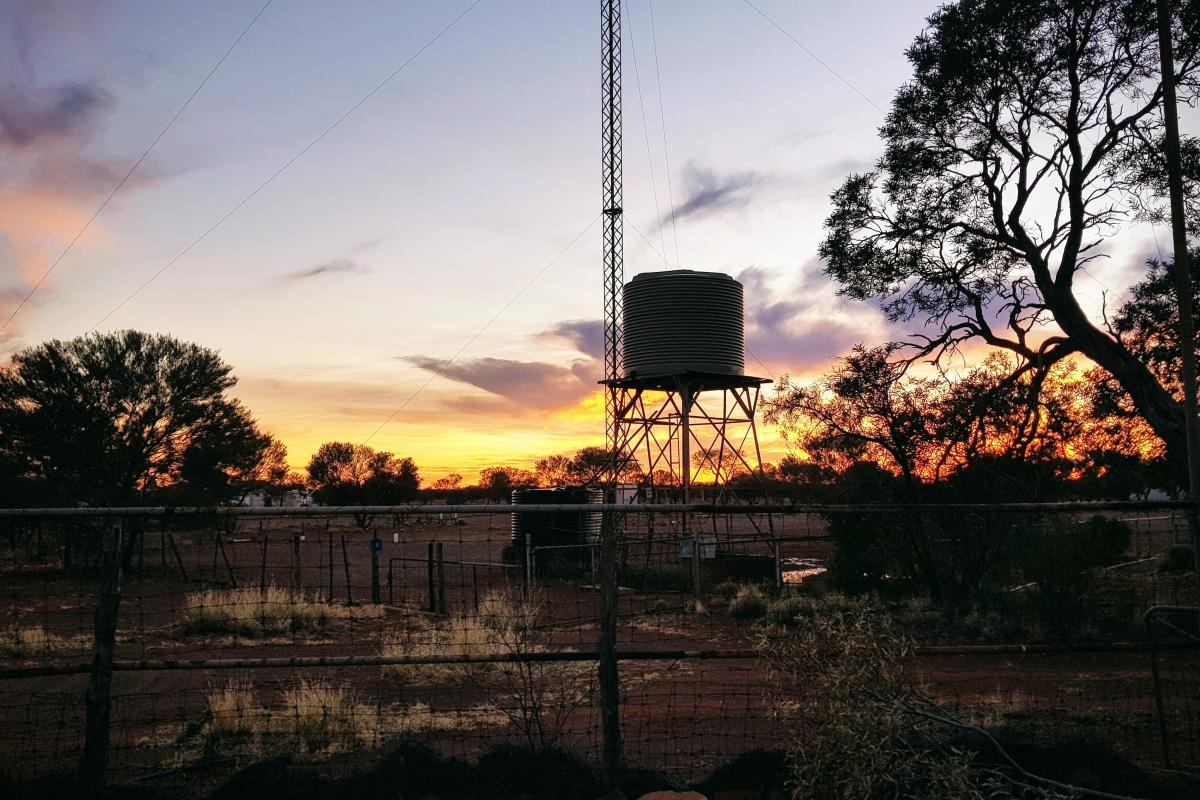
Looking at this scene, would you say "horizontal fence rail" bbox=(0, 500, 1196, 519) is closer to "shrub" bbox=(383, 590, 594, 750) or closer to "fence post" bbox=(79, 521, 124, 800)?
"fence post" bbox=(79, 521, 124, 800)

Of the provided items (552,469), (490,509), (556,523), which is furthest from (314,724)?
(552,469)

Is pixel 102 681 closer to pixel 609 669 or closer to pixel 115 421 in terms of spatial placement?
pixel 609 669

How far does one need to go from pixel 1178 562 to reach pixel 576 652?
22.5 m

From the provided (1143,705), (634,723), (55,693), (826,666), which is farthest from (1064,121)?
(55,693)

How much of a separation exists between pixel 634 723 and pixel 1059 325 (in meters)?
9.47

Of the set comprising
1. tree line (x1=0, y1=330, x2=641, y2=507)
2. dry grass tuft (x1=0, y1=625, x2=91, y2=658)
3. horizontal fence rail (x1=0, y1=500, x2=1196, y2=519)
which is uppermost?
tree line (x1=0, y1=330, x2=641, y2=507)

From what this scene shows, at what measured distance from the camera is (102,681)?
627 cm

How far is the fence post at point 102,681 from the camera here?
6160 millimetres

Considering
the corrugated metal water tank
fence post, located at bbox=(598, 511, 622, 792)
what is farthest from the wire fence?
the corrugated metal water tank

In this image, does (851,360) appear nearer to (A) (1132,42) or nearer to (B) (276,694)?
(A) (1132,42)

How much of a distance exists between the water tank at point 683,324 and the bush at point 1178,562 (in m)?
13.6

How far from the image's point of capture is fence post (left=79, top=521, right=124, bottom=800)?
20.2 feet

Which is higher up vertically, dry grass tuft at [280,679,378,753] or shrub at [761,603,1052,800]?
shrub at [761,603,1052,800]

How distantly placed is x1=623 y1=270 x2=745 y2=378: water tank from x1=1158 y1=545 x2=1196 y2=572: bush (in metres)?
13.6
